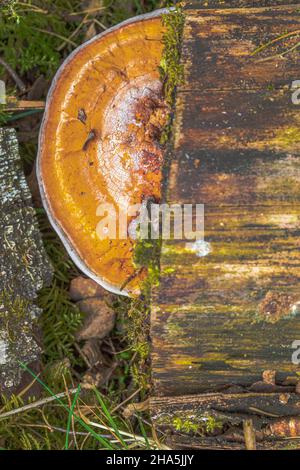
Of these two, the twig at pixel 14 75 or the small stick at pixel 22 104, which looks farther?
the twig at pixel 14 75

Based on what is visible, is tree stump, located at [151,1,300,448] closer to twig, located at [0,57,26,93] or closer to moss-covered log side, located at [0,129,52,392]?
moss-covered log side, located at [0,129,52,392]

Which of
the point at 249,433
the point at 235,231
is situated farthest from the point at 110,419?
the point at 235,231

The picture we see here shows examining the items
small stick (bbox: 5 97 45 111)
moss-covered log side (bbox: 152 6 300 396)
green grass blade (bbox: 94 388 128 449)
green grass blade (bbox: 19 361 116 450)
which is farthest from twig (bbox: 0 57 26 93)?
green grass blade (bbox: 94 388 128 449)

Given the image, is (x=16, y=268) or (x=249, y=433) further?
(x=16, y=268)

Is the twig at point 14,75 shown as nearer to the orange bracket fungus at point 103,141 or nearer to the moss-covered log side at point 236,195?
the orange bracket fungus at point 103,141

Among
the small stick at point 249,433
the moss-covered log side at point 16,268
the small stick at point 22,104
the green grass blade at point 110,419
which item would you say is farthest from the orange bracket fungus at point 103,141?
the small stick at point 249,433

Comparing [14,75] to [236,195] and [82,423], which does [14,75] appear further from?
[82,423]

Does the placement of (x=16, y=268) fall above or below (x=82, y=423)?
above
